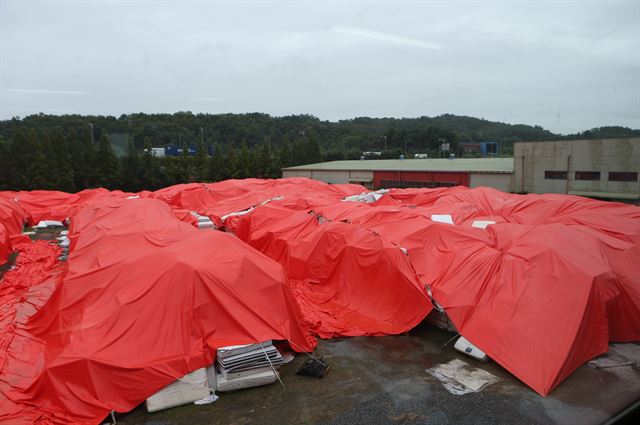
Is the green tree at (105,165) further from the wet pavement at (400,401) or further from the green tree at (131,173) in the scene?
the wet pavement at (400,401)

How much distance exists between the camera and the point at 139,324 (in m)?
5.50

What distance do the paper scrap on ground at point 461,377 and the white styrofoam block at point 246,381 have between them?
225 cm

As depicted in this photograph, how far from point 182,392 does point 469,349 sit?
410cm

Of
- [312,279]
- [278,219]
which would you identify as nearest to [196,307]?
[312,279]

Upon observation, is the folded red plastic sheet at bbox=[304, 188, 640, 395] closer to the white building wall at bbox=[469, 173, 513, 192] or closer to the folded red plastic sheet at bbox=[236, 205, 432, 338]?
the folded red plastic sheet at bbox=[236, 205, 432, 338]

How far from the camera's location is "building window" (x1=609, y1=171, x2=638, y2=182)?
16.6m

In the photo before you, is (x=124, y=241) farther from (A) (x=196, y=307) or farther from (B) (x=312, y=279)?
(B) (x=312, y=279)

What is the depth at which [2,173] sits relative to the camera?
987 inches

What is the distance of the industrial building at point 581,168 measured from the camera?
16.7 metres

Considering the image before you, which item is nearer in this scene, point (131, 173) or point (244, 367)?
point (244, 367)

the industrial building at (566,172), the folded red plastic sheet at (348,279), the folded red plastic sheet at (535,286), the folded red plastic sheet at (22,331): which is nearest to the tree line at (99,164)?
the folded red plastic sheet at (22,331)

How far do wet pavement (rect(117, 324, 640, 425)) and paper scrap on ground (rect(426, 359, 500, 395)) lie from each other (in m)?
0.10

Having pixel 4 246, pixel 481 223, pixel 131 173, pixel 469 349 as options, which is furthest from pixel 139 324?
pixel 131 173

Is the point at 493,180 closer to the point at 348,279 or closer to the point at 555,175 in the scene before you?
the point at 555,175
